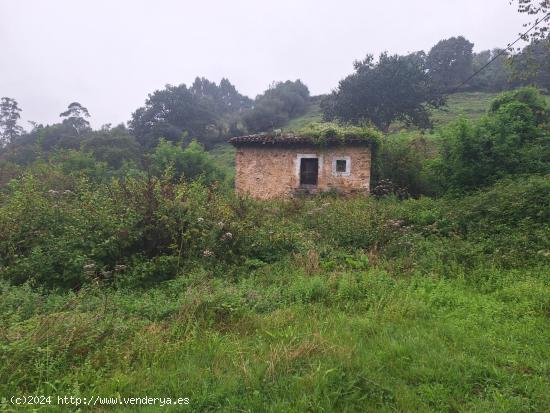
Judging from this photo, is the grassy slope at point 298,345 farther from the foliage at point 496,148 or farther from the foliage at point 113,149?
the foliage at point 113,149

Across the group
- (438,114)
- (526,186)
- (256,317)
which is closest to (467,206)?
(526,186)

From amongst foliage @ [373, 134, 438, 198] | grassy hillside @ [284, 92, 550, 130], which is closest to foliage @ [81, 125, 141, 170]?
grassy hillside @ [284, 92, 550, 130]

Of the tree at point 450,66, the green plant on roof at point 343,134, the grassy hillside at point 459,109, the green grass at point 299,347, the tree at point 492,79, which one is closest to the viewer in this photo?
the green grass at point 299,347

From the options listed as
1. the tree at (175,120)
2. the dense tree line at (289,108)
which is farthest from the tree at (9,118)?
the tree at (175,120)

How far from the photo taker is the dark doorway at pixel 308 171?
44.2ft

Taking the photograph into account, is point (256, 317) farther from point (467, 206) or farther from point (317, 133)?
point (317, 133)

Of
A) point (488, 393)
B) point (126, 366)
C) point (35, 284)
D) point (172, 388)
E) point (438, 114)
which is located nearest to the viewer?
point (488, 393)

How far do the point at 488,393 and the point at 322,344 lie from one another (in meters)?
1.43

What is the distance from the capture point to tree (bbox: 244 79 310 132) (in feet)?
116

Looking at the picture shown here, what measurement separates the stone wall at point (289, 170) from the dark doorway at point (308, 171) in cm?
24

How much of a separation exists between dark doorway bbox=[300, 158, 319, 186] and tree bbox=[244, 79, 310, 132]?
2164 centimetres

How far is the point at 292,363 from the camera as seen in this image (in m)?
3.18

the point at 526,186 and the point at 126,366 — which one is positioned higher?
the point at 526,186

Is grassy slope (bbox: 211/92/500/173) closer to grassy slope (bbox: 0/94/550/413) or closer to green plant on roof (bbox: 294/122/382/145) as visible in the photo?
green plant on roof (bbox: 294/122/382/145)
